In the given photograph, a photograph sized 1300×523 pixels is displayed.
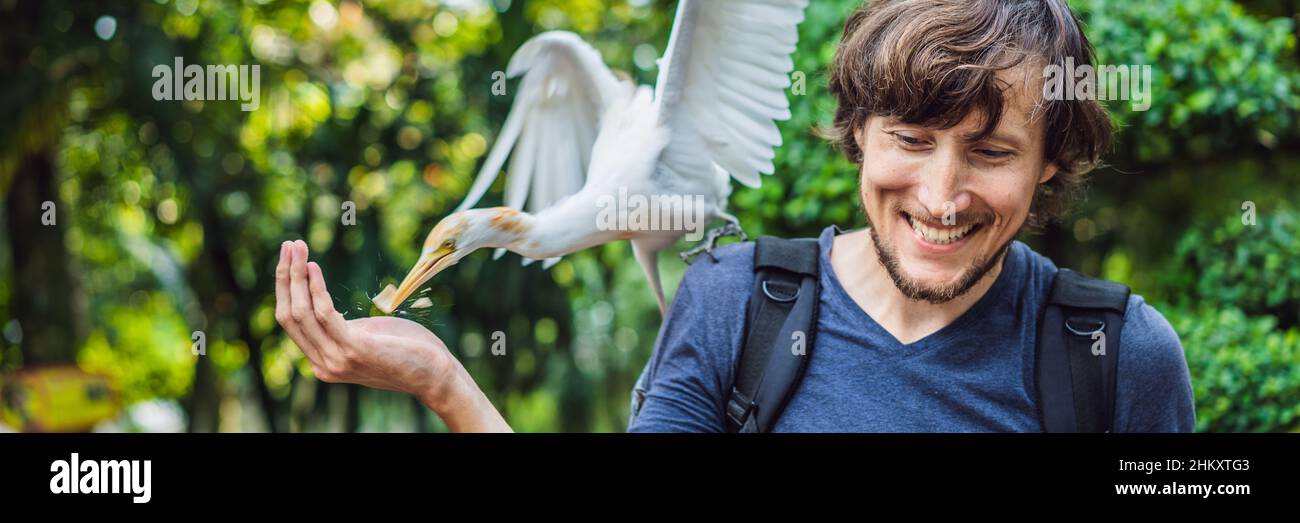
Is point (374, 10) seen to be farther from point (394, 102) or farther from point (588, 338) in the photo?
point (588, 338)

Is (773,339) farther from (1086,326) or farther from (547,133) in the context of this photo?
(547,133)

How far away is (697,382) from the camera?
1.57 meters

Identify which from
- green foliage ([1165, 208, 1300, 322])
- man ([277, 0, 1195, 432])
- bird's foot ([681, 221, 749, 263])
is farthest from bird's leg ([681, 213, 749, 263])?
green foliage ([1165, 208, 1300, 322])

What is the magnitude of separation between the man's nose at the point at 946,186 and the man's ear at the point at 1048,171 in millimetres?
200

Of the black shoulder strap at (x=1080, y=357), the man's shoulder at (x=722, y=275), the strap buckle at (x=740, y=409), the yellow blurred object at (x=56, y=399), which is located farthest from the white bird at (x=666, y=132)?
the yellow blurred object at (x=56, y=399)

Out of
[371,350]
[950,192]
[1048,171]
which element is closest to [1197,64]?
[1048,171]

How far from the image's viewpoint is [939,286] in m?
1.56

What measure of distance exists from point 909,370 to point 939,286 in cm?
14

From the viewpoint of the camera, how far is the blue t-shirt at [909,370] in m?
1.52

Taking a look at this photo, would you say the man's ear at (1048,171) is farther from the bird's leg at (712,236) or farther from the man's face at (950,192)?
the bird's leg at (712,236)

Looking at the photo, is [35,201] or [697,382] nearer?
[697,382]
